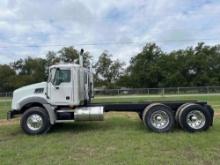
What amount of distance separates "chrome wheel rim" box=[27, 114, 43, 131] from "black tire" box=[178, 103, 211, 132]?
4.74 m

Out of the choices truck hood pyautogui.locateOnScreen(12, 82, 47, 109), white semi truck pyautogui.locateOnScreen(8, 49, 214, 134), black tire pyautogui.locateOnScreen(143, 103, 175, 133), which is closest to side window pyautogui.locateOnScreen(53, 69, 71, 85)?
→ white semi truck pyautogui.locateOnScreen(8, 49, 214, 134)

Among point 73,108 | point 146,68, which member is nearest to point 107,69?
point 146,68

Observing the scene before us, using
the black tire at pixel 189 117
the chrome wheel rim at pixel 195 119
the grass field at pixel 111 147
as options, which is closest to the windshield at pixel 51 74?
the grass field at pixel 111 147

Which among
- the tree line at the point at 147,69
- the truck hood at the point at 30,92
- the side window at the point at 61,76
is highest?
the tree line at the point at 147,69

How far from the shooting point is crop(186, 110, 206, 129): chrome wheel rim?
38.8 feet

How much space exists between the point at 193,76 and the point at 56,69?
66.3 metres

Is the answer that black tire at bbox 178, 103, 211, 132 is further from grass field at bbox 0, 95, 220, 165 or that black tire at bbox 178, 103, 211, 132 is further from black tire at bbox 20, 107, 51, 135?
black tire at bbox 20, 107, 51, 135

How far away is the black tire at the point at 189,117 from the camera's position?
38.5 ft

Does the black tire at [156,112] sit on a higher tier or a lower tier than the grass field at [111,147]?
higher

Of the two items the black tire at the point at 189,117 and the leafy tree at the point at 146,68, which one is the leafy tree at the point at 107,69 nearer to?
the leafy tree at the point at 146,68

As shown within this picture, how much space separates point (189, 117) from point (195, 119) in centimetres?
22

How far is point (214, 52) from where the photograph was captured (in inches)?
3123

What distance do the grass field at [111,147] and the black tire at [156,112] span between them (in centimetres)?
25

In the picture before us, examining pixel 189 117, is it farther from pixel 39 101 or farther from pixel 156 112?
pixel 39 101
